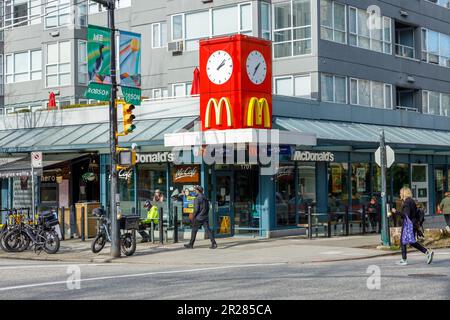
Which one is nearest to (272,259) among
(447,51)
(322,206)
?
(322,206)

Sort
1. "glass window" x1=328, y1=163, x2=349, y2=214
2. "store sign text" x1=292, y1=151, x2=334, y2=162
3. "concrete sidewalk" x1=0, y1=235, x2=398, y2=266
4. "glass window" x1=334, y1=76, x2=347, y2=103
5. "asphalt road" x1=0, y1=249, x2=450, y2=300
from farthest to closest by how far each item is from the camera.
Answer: "glass window" x1=334, y1=76, x2=347, y2=103 → "glass window" x1=328, y1=163, x2=349, y2=214 → "store sign text" x1=292, y1=151, x2=334, y2=162 → "concrete sidewalk" x1=0, y1=235, x2=398, y2=266 → "asphalt road" x1=0, y1=249, x2=450, y2=300

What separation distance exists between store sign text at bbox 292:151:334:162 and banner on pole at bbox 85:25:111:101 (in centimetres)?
907

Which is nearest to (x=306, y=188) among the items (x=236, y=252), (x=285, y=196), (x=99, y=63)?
(x=285, y=196)

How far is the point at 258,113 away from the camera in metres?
25.3

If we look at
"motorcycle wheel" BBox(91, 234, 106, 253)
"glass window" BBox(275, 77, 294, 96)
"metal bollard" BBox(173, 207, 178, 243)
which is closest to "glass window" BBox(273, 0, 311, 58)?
"glass window" BBox(275, 77, 294, 96)

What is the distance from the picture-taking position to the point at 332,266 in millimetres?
17594

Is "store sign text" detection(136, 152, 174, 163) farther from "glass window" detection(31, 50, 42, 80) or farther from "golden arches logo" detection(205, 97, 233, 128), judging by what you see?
"glass window" detection(31, 50, 42, 80)

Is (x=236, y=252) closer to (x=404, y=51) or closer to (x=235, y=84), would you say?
(x=235, y=84)

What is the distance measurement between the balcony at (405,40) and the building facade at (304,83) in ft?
0.18

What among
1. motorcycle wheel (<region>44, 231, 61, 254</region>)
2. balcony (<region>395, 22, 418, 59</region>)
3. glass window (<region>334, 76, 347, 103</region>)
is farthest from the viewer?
balcony (<region>395, 22, 418, 59</region>)

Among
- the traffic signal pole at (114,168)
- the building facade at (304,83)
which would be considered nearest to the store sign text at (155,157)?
the building facade at (304,83)

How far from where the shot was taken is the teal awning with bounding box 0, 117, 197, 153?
26438 mm
